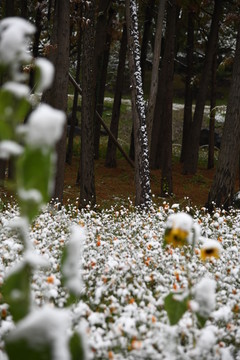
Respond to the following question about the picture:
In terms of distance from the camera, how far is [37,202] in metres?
1.70

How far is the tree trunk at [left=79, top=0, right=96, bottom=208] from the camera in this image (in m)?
11.0

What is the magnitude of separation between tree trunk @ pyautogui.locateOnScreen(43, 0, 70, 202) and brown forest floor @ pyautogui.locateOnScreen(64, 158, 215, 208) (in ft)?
7.50

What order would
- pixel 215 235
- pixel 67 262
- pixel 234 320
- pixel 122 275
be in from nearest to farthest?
1. pixel 67 262
2. pixel 234 320
3. pixel 122 275
4. pixel 215 235

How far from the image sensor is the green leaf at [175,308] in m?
2.80

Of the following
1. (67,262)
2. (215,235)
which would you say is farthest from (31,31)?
(215,235)

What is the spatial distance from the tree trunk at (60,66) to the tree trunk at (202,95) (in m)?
8.57

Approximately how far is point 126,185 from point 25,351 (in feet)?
50.3

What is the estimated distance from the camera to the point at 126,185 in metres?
17.0

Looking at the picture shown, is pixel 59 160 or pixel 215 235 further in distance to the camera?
pixel 59 160

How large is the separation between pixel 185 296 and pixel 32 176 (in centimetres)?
155

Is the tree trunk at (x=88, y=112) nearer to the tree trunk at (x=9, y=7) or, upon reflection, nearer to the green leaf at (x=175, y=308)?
the tree trunk at (x=9, y=7)

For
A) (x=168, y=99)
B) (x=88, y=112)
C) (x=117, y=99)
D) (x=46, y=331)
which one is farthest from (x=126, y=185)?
(x=46, y=331)

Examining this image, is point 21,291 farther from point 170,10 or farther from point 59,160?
point 170,10

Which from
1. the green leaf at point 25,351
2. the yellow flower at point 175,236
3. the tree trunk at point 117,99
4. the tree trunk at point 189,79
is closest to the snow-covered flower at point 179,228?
the yellow flower at point 175,236
